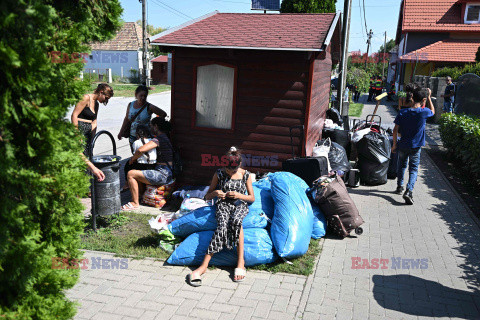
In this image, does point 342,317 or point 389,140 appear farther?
point 389,140

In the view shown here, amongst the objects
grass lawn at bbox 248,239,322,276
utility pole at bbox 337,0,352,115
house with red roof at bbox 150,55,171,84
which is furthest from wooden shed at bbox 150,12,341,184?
house with red roof at bbox 150,55,171,84

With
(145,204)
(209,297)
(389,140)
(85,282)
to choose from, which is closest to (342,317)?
(209,297)

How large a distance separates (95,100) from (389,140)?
19.3 feet

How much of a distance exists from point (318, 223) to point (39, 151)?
417 centimetres

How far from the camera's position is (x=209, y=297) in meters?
4.33

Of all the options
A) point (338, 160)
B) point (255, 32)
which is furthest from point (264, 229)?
point (255, 32)

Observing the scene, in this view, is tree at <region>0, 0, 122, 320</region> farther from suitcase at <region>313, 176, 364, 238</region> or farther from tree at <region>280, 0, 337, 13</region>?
tree at <region>280, 0, 337, 13</region>

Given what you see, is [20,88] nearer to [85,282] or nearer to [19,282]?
[19,282]

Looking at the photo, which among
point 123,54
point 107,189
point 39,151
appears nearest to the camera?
point 39,151

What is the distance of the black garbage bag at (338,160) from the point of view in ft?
26.6

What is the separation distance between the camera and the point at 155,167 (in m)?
6.99

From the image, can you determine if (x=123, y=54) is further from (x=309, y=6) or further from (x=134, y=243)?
(x=134, y=243)

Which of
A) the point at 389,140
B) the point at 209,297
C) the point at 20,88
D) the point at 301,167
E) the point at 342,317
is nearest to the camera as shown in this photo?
the point at 20,88

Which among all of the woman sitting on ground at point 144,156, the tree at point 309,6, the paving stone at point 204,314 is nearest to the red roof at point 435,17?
the tree at point 309,6
